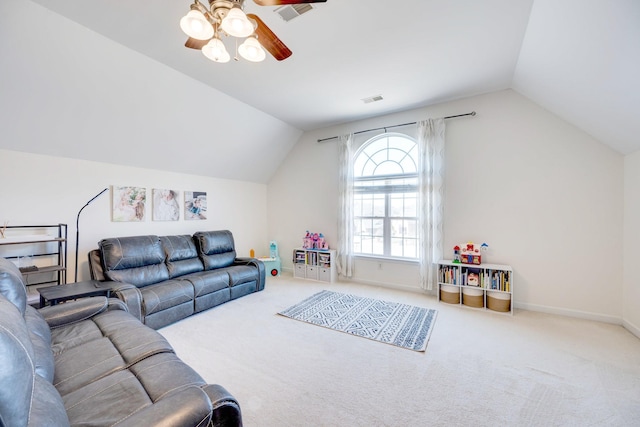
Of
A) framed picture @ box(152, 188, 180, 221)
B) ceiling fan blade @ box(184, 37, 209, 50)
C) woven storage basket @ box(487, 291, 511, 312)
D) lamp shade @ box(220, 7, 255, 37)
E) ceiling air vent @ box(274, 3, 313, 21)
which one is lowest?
woven storage basket @ box(487, 291, 511, 312)

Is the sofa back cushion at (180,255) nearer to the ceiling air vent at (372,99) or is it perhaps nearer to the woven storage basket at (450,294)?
the ceiling air vent at (372,99)

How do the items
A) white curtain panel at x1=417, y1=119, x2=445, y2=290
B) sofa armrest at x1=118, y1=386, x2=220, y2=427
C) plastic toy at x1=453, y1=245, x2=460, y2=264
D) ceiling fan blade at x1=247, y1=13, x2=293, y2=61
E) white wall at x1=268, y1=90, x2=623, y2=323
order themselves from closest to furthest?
sofa armrest at x1=118, y1=386, x2=220, y2=427
ceiling fan blade at x1=247, y1=13, x2=293, y2=61
white wall at x1=268, y1=90, x2=623, y2=323
plastic toy at x1=453, y1=245, x2=460, y2=264
white curtain panel at x1=417, y1=119, x2=445, y2=290

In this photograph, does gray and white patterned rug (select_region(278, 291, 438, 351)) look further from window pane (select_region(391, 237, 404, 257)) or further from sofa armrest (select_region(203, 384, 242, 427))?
sofa armrest (select_region(203, 384, 242, 427))

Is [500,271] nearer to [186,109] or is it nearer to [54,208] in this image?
[186,109]

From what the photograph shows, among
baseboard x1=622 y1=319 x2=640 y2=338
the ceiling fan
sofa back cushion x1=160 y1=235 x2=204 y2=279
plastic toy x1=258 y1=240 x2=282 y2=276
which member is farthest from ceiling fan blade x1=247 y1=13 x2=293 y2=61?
baseboard x1=622 y1=319 x2=640 y2=338

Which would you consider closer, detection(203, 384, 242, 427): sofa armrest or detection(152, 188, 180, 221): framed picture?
detection(203, 384, 242, 427): sofa armrest

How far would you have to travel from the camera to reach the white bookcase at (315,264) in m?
4.74

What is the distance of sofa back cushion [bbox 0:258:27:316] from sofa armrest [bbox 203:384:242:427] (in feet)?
4.43

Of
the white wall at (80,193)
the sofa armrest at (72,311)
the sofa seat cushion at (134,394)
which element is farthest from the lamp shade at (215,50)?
the white wall at (80,193)

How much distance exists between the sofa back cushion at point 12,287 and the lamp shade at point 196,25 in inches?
73.1

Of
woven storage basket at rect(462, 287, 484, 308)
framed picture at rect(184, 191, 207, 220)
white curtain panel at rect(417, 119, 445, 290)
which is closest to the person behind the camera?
woven storage basket at rect(462, 287, 484, 308)

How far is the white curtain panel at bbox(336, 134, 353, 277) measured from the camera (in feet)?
15.5

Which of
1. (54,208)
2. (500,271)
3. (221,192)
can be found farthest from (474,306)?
(54,208)

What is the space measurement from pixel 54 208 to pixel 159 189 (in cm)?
125
